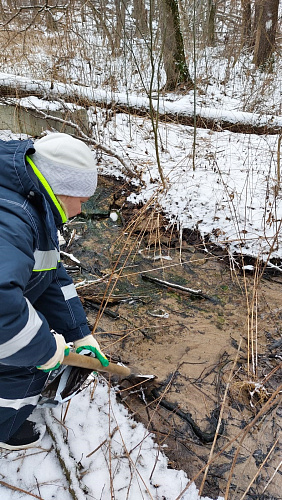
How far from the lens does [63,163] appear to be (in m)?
1.43

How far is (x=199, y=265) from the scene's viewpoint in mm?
3617

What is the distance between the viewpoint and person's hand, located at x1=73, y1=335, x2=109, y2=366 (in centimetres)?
182

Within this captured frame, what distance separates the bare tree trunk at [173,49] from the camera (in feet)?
20.1

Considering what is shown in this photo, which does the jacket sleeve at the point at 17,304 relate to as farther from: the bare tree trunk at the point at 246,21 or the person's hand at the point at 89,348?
the bare tree trunk at the point at 246,21

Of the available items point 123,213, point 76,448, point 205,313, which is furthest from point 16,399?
point 123,213

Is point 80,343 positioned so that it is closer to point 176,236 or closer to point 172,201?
point 176,236

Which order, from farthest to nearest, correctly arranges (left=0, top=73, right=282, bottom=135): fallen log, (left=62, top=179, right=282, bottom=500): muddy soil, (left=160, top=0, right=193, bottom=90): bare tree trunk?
(left=160, top=0, right=193, bottom=90): bare tree trunk → (left=0, top=73, right=282, bottom=135): fallen log → (left=62, top=179, right=282, bottom=500): muddy soil

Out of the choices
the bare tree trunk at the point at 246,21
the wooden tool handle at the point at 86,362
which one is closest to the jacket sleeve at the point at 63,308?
the wooden tool handle at the point at 86,362

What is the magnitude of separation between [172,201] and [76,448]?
3.03 m

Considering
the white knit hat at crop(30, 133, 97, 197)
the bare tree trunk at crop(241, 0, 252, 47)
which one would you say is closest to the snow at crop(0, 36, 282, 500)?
the white knit hat at crop(30, 133, 97, 197)

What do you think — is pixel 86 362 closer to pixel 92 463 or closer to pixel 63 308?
pixel 63 308

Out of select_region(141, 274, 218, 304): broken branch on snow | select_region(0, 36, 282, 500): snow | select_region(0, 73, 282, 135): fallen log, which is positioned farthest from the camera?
select_region(0, 73, 282, 135): fallen log

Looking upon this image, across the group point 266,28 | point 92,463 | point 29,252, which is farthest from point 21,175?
point 266,28

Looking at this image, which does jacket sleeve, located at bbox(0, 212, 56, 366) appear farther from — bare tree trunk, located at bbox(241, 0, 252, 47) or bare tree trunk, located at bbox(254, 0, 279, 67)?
bare tree trunk, located at bbox(241, 0, 252, 47)
